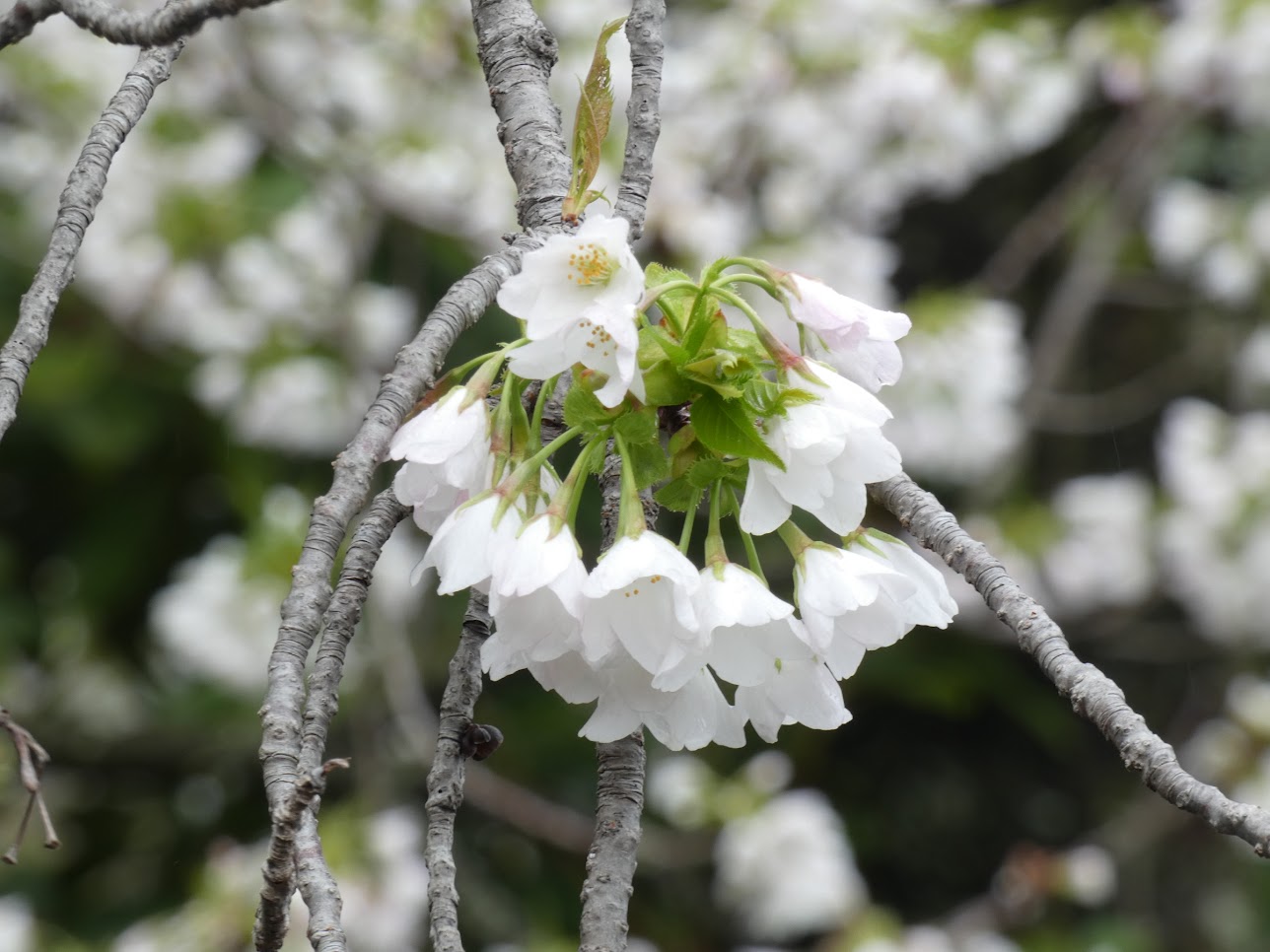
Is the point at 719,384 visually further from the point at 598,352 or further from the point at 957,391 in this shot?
the point at 957,391

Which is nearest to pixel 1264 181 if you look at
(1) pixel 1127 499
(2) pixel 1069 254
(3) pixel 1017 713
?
(2) pixel 1069 254

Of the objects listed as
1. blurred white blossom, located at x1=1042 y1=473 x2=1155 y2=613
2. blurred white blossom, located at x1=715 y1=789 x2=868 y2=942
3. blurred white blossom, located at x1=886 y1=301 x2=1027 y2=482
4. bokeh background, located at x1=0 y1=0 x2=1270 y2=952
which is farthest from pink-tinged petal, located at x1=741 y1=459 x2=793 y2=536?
blurred white blossom, located at x1=1042 y1=473 x2=1155 y2=613

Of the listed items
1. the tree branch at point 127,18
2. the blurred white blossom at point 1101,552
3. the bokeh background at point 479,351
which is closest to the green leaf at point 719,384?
the tree branch at point 127,18

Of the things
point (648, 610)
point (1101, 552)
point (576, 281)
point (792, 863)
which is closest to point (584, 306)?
point (576, 281)

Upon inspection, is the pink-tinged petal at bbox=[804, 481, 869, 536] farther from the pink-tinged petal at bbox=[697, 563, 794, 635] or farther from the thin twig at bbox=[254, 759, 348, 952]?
the thin twig at bbox=[254, 759, 348, 952]

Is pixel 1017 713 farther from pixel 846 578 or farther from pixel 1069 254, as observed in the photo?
pixel 846 578

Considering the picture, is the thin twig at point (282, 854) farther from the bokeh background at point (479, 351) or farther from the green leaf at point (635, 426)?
the bokeh background at point (479, 351)
